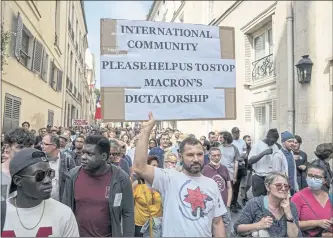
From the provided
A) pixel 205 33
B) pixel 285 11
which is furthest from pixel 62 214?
pixel 285 11

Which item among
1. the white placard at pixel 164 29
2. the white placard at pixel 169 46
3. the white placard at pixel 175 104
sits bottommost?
the white placard at pixel 175 104

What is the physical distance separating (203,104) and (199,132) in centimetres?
1487

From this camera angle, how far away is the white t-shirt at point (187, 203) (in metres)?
2.43

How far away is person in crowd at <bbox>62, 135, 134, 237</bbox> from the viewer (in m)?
2.82

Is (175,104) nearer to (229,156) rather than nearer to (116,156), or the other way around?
(116,156)

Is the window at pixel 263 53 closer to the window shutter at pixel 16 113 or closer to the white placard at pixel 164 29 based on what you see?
the white placard at pixel 164 29

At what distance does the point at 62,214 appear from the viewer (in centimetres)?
192

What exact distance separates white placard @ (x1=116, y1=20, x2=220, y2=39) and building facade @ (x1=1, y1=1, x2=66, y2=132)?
5328 millimetres

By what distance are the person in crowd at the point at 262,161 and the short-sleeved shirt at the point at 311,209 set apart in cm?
219

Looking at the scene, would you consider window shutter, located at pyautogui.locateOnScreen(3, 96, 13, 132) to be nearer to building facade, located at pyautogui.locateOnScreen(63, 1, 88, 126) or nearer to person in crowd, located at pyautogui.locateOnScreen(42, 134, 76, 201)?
person in crowd, located at pyautogui.locateOnScreen(42, 134, 76, 201)

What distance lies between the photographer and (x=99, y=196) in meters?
2.86

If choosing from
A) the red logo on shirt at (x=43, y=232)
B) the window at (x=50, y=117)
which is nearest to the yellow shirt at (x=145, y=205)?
the red logo on shirt at (x=43, y=232)

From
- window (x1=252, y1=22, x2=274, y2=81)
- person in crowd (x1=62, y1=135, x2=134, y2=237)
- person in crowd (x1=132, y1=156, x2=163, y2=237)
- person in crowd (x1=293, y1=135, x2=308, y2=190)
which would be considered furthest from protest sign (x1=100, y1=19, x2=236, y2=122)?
window (x1=252, y1=22, x2=274, y2=81)

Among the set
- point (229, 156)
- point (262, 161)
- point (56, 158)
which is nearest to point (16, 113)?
point (229, 156)
